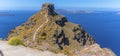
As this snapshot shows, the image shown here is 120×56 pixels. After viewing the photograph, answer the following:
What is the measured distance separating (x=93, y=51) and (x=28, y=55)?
438 cm

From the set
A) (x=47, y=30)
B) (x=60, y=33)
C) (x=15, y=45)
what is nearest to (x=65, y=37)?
(x=60, y=33)

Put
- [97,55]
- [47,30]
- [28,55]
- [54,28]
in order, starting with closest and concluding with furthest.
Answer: [28,55] < [97,55] < [47,30] < [54,28]

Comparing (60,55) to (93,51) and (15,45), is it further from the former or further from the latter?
(15,45)

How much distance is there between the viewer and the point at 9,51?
17.5 m

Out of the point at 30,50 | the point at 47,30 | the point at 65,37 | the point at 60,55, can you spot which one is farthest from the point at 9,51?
the point at 65,37

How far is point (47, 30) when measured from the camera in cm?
16225

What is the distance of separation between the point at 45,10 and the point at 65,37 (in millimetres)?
23301

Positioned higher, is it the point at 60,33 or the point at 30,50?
the point at 30,50

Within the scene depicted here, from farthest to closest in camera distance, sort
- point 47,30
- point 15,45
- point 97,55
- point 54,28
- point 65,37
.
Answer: point 65,37, point 54,28, point 47,30, point 15,45, point 97,55

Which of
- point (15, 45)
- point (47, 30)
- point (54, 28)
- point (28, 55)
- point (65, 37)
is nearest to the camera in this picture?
point (28, 55)

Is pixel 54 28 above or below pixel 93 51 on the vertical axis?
below

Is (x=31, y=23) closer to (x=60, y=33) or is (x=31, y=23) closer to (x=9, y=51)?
(x=60, y=33)

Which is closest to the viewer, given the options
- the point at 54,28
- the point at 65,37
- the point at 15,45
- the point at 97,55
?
the point at 97,55

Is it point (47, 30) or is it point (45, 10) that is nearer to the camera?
point (47, 30)
